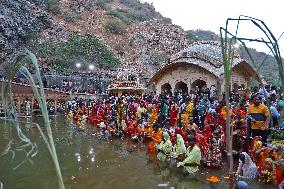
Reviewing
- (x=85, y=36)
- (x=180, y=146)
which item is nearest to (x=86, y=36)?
(x=85, y=36)

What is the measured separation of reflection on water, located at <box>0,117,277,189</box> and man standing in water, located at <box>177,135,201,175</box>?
0.75ft

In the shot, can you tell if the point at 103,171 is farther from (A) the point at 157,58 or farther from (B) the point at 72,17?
(B) the point at 72,17

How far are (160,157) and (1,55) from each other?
3248cm

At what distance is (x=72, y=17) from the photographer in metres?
60.4

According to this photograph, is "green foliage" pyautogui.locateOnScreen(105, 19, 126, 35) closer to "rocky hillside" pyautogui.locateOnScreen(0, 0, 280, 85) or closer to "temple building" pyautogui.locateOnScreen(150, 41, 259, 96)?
"rocky hillside" pyautogui.locateOnScreen(0, 0, 280, 85)

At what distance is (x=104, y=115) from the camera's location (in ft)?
78.3

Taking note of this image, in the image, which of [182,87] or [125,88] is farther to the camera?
[125,88]

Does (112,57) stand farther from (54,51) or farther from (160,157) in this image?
(160,157)

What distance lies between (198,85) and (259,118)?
15.8 m

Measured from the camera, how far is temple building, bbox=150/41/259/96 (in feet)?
78.2

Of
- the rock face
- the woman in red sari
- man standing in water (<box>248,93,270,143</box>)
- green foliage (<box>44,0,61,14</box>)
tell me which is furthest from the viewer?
green foliage (<box>44,0,61,14</box>)

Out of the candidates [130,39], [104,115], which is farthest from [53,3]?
[104,115]

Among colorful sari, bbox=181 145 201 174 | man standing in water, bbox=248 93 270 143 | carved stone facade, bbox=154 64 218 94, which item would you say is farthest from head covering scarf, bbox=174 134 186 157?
carved stone facade, bbox=154 64 218 94

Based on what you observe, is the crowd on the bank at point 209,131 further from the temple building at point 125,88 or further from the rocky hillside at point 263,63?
the temple building at point 125,88
